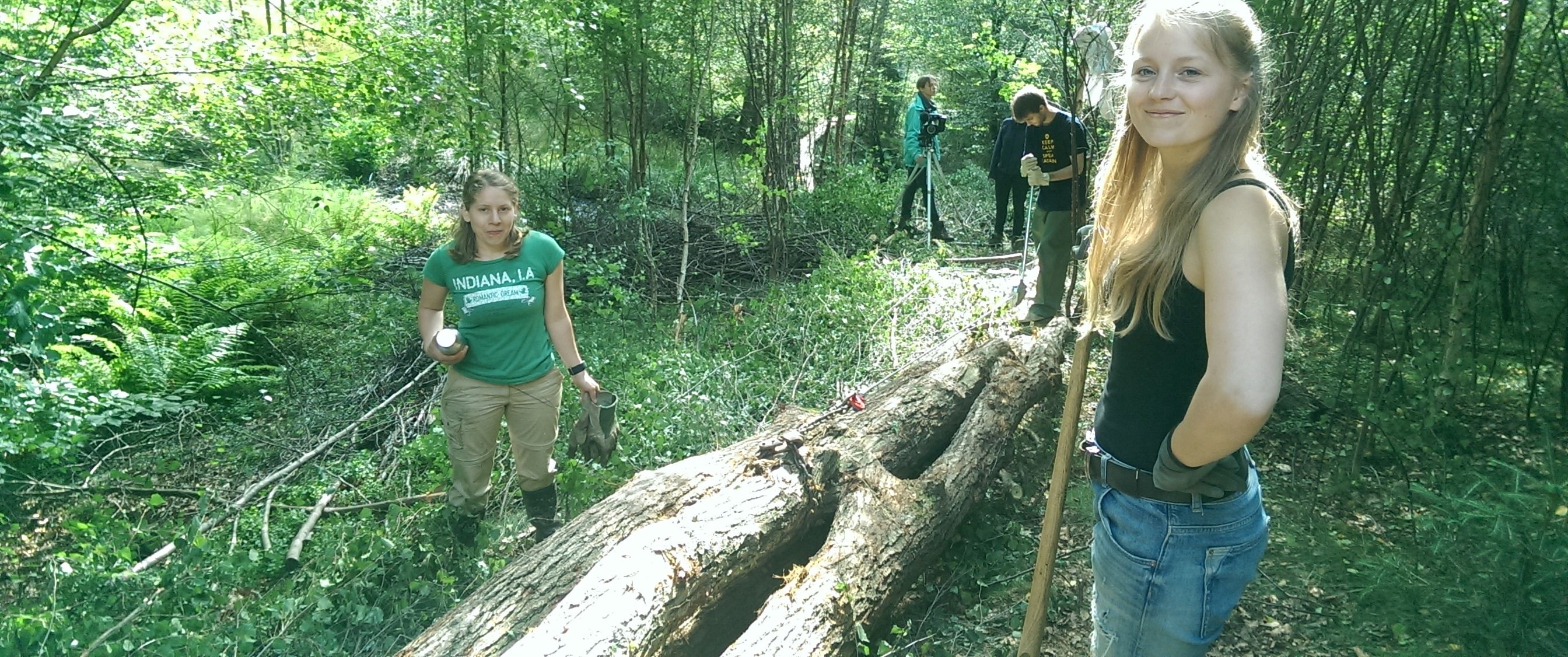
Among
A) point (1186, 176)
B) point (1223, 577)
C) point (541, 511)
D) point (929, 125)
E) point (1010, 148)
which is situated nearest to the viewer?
point (1186, 176)

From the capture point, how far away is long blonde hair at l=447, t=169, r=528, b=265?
4074mm

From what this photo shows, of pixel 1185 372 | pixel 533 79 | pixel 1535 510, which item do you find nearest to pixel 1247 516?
pixel 1185 372

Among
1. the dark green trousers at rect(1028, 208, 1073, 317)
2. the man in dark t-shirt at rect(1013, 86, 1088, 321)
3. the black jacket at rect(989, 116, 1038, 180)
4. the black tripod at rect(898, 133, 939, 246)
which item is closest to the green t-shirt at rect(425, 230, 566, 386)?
the man in dark t-shirt at rect(1013, 86, 1088, 321)

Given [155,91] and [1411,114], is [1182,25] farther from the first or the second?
[155,91]

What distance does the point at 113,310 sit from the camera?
22.2 feet

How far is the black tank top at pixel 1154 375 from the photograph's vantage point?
1.62 m

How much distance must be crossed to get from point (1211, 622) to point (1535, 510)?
5.51 feet

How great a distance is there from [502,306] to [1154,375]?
10.3 ft

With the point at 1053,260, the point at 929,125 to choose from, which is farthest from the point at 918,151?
the point at 1053,260

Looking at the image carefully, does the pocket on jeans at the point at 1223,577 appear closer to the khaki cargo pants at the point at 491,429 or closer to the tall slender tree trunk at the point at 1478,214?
the tall slender tree trunk at the point at 1478,214

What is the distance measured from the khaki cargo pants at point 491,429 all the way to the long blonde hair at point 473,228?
559mm

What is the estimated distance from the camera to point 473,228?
4168 mm

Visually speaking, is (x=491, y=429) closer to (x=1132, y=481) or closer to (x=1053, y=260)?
(x=1132, y=481)

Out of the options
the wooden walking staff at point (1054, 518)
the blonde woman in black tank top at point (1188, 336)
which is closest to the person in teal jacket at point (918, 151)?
the wooden walking staff at point (1054, 518)
